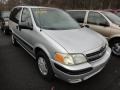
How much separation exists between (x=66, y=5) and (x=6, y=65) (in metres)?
25.4

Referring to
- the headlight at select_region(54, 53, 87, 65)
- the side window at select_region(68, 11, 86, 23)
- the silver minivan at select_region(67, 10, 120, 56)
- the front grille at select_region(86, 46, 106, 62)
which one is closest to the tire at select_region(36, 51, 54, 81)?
the headlight at select_region(54, 53, 87, 65)

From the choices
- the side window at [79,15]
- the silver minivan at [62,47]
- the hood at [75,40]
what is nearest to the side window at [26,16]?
the silver minivan at [62,47]

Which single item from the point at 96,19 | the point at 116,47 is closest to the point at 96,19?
the point at 96,19

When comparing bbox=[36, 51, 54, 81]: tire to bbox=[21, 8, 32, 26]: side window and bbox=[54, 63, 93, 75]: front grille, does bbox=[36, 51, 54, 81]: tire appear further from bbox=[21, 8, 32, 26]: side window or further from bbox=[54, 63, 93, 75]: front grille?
bbox=[21, 8, 32, 26]: side window

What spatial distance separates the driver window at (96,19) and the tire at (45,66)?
2.84 m

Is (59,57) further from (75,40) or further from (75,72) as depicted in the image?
(75,40)

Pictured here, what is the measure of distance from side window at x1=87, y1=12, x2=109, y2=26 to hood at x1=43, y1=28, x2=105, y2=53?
1892mm

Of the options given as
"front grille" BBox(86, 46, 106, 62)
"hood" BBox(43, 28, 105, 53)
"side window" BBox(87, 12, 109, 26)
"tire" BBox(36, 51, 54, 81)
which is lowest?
"tire" BBox(36, 51, 54, 81)

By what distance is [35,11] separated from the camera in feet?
13.9

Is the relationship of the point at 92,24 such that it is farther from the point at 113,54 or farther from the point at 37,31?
the point at 37,31

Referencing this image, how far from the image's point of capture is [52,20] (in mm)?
4090

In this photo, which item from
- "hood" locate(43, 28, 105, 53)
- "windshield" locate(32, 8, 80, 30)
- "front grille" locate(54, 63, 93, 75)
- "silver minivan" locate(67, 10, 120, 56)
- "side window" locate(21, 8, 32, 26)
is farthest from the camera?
"silver minivan" locate(67, 10, 120, 56)

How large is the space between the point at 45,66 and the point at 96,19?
3.14 meters

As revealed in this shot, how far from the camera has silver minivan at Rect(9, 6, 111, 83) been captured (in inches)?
113
